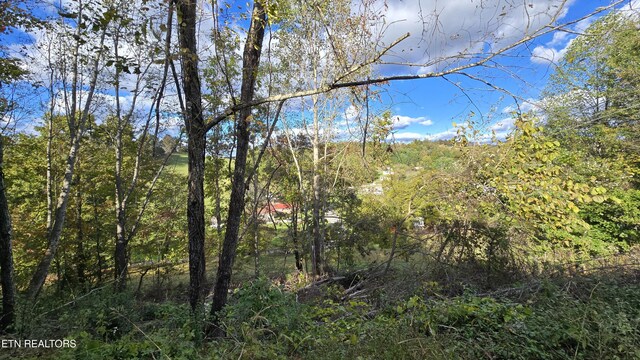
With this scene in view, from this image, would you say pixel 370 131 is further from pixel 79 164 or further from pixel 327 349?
pixel 79 164

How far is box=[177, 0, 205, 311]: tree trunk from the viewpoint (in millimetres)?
3768

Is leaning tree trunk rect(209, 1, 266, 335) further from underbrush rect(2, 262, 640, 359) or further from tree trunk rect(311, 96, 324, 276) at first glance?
tree trunk rect(311, 96, 324, 276)

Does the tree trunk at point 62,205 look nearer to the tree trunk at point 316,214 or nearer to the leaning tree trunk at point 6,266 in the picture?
the leaning tree trunk at point 6,266

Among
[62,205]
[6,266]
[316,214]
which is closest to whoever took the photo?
[6,266]

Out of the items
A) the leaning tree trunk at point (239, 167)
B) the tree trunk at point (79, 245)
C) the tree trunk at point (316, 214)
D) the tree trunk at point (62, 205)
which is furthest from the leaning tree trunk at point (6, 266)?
the tree trunk at point (316, 214)

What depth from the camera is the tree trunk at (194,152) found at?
148 inches

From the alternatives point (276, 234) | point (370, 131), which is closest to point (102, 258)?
point (276, 234)

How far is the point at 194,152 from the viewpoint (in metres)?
3.93

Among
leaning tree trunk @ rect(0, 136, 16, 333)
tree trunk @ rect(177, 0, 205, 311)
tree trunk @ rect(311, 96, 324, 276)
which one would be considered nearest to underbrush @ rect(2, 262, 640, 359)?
tree trunk @ rect(177, 0, 205, 311)

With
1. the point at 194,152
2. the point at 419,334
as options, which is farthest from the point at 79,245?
the point at 419,334

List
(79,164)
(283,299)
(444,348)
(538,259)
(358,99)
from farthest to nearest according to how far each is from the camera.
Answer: (79,164)
(538,259)
(283,299)
(358,99)
(444,348)

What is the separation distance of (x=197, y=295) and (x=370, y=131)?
10.8ft

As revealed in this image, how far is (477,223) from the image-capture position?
238 inches

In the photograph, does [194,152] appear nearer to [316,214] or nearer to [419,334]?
[419,334]
